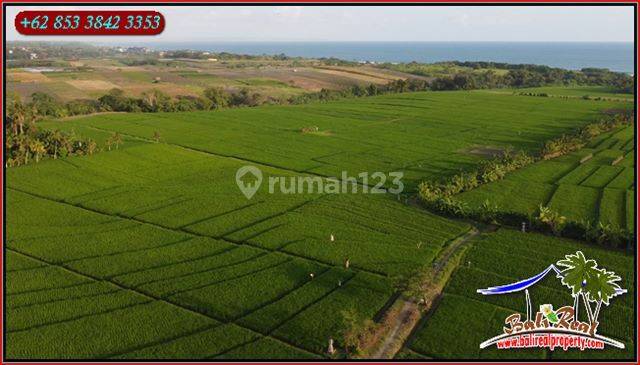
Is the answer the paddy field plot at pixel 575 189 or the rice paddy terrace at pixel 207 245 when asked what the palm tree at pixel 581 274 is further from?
the paddy field plot at pixel 575 189

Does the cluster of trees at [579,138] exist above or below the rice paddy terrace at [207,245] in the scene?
above

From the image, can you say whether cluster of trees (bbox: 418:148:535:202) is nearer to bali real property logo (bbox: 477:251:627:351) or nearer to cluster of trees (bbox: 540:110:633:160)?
cluster of trees (bbox: 540:110:633:160)

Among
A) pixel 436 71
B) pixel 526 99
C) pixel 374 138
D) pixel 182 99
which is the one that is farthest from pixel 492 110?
pixel 436 71

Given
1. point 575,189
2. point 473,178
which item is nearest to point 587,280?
point 473,178

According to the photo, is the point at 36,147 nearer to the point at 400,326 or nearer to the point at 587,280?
the point at 400,326

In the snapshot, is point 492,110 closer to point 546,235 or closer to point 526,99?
point 526,99

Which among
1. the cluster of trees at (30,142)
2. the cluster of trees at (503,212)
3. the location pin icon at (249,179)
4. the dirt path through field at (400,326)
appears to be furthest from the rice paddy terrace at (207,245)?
the cluster of trees at (30,142)
